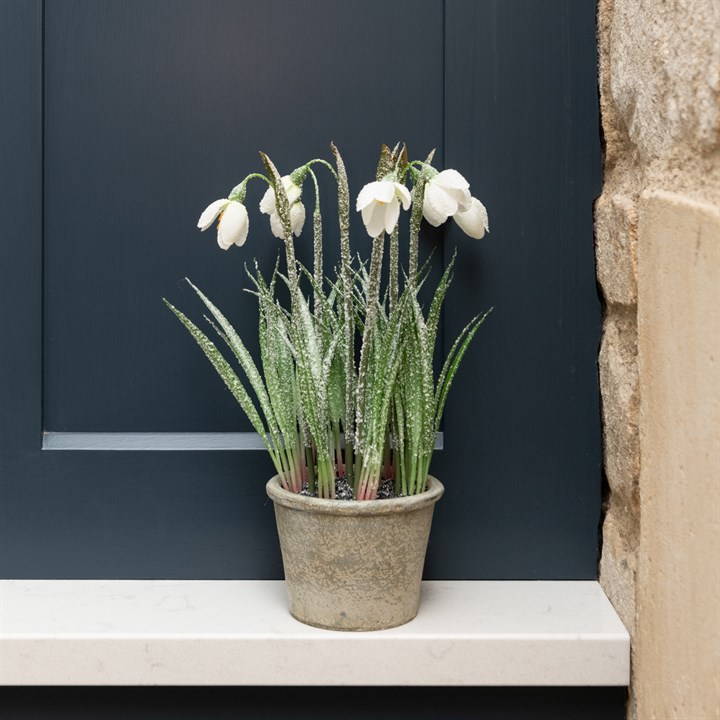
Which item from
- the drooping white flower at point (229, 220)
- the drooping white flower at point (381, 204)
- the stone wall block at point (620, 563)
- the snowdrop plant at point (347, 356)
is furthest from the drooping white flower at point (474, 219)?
the stone wall block at point (620, 563)

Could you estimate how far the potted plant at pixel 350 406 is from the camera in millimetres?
929

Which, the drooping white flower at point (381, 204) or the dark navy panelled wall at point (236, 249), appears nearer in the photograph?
the drooping white flower at point (381, 204)

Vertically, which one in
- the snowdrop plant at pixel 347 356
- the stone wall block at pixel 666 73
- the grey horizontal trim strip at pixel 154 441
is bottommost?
the grey horizontal trim strip at pixel 154 441

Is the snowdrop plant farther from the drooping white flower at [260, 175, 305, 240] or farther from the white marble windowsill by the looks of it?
the white marble windowsill

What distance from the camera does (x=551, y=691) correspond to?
3.34ft

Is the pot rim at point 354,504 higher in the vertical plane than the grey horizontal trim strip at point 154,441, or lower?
lower

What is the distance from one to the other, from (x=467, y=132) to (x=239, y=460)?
459 millimetres

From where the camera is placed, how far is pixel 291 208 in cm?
100

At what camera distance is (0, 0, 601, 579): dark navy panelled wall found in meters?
1.09

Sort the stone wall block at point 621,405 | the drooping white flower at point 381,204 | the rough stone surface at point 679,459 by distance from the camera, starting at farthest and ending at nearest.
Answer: the stone wall block at point 621,405 → the drooping white flower at point 381,204 → the rough stone surface at point 679,459

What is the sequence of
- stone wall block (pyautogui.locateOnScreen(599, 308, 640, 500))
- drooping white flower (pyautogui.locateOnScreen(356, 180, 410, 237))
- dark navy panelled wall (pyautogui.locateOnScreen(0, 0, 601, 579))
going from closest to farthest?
1. drooping white flower (pyautogui.locateOnScreen(356, 180, 410, 237))
2. stone wall block (pyautogui.locateOnScreen(599, 308, 640, 500))
3. dark navy panelled wall (pyautogui.locateOnScreen(0, 0, 601, 579))

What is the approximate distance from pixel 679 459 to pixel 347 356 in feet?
1.10

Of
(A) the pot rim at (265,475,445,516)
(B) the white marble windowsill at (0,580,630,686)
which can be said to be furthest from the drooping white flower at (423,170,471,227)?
(B) the white marble windowsill at (0,580,630,686)

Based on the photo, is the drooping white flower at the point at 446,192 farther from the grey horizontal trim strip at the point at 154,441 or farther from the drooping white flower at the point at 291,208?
the grey horizontal trim strip at the point at 154,441
